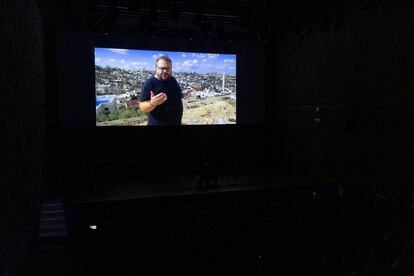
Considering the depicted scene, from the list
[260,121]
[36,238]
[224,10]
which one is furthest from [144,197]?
[260,121]

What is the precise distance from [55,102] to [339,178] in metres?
7.73

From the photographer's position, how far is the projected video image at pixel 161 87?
396 inches

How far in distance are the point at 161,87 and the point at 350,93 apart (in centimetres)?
509

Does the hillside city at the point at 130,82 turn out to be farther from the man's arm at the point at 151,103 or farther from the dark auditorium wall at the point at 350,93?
the dark auditorium wall at the point at 350,93

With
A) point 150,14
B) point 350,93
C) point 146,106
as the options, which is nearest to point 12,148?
point 150,14

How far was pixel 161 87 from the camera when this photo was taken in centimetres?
1034

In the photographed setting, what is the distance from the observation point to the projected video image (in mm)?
10062

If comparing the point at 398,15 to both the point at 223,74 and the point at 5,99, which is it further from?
the point at 5,99

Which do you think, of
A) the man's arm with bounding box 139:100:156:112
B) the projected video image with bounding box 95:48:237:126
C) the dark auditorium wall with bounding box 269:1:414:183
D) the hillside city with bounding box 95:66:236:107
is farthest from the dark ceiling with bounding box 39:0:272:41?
the man's arm with bounding box 139:100:156:112

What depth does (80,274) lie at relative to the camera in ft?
10.4

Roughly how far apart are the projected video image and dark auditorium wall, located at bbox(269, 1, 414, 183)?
6.79 feet

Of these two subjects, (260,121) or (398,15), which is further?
(260,121)

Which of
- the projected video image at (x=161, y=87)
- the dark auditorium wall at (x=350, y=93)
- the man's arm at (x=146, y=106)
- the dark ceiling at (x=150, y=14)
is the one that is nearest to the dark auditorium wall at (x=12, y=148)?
the dark ceiling at (x=150, y=14)

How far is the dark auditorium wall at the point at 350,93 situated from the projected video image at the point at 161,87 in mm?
2070
